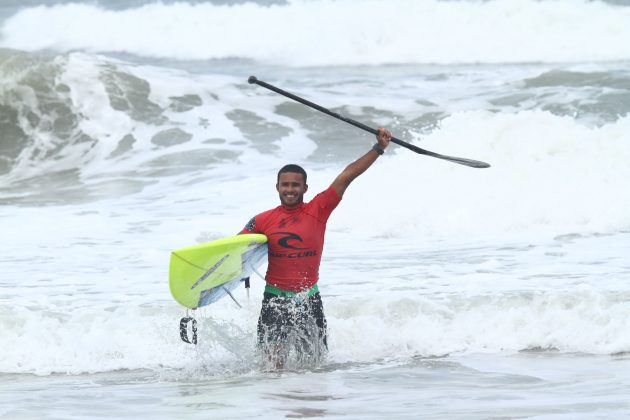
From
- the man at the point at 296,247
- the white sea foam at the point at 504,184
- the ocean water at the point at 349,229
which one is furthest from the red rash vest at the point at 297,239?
the white sea foam at the point at 504,184

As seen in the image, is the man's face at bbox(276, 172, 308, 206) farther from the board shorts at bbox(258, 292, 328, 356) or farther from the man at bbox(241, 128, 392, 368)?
the board shorts at bbox(258, 292, 328, 356)

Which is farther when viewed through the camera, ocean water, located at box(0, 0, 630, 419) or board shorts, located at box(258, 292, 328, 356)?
board shorts, located at box(258, 292, 328, 356)

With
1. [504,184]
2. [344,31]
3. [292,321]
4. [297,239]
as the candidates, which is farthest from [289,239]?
[344,31]

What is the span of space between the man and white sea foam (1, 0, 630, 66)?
1861 cm

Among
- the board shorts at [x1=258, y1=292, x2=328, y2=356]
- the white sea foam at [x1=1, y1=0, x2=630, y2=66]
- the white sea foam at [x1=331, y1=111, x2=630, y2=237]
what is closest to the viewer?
the board shorts at [x1=258, y1=292, x2=328, y2=356]

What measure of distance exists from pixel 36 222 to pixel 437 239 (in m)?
4.26

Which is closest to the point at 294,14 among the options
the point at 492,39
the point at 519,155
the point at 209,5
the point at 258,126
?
the point at 209,5

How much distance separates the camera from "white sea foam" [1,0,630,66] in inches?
1029

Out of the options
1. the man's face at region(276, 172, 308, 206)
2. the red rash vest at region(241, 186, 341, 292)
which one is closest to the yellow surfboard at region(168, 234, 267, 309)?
the red rash vest at region(241, 186, 341, 292)

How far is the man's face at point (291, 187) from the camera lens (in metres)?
6.02

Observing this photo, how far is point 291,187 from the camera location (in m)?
6.03

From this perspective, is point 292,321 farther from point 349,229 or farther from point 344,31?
point 344,31

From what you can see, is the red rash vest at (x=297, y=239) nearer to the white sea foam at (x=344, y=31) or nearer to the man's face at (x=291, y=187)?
the man's face at (x=291, y=187)

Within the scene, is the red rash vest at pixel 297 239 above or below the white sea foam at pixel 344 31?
below
